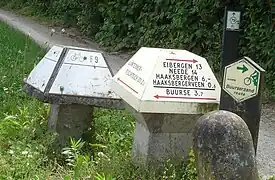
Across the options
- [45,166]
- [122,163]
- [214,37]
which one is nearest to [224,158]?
[122,163]

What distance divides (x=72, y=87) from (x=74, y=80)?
0.29 feet

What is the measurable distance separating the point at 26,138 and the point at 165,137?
1.82 meters

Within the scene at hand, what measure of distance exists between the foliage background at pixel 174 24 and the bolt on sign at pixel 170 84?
4736mm

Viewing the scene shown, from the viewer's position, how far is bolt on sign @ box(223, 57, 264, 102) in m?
4.91

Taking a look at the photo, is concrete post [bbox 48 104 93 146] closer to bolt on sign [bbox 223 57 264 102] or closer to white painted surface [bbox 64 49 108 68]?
white painted surface [bbox 64 49 108 68]

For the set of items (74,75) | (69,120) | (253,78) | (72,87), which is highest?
(253,78)

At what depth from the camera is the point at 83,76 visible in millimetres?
6438

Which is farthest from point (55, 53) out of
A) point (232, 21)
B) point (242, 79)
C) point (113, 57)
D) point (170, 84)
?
point (113, 57)

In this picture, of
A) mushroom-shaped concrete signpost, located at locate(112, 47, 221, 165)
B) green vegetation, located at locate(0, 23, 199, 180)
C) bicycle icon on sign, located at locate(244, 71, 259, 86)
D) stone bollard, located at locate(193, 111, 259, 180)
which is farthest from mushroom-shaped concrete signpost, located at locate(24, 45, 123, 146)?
stone bollard, located at locate(193, 111, 259, 180)

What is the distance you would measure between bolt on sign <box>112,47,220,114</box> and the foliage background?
15.5ft

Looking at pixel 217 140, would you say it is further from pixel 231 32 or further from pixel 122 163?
pixel 231 32

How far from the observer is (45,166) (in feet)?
18.6

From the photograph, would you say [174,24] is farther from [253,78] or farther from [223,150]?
[223,150]

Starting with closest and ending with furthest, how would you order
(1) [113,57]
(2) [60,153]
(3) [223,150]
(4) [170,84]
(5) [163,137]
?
1. (3) [223,150]
2. (4) [170,84]
3. (5) [163,137]
4. (2) [60,153]
5. (1) [113,57]
